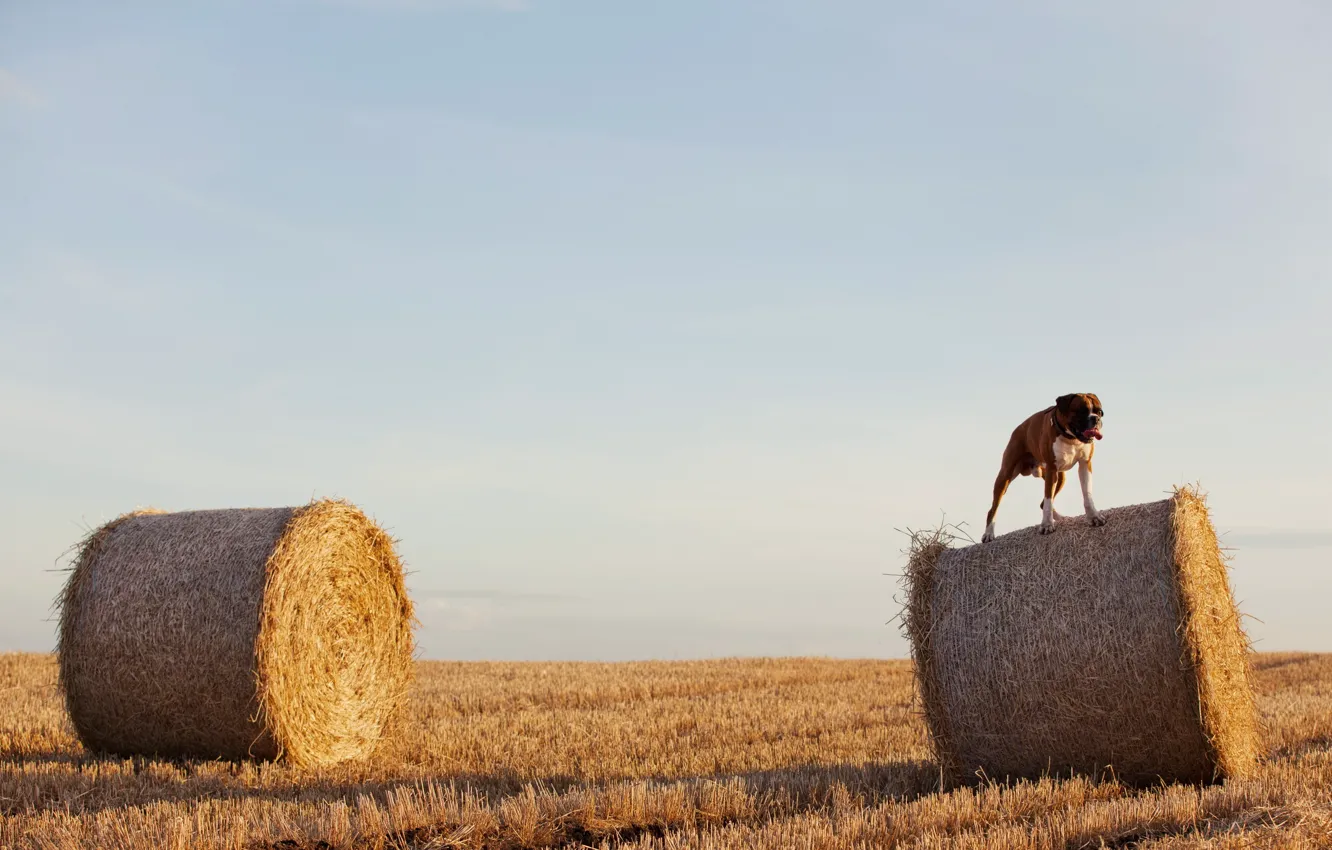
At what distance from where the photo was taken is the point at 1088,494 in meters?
8.38

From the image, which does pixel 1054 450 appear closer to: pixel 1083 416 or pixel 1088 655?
pixel 1083 416

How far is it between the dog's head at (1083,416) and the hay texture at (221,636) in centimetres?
Answer: 620

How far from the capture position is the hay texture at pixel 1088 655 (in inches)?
309

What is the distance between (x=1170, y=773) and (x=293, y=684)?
6.77m

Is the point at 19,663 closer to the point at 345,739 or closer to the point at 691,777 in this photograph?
the point at 345,739

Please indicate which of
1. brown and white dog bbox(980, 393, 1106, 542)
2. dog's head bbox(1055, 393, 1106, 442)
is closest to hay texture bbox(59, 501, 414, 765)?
brown and white dog bbox(980, 393, 1106, 542)

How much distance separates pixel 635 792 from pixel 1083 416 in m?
3.94

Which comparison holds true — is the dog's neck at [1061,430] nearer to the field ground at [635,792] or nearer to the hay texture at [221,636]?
the field ground at [635,792]

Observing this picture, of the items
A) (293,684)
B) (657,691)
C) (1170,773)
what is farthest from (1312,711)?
(293,684)

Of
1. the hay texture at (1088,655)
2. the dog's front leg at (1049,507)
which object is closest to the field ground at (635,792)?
the hay texture at (1088,655)

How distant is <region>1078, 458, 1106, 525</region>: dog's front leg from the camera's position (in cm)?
832

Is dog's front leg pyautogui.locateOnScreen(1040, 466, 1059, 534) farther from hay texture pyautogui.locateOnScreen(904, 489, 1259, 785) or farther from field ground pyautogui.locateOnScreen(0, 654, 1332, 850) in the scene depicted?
field ground pyautogui.locateOnScreen(0, 654, 1332, 850)

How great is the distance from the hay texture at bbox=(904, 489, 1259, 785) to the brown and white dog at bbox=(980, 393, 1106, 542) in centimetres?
18

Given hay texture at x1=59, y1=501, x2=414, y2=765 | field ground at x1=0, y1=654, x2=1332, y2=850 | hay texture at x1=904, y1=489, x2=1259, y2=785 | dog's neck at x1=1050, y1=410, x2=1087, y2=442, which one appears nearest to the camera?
field ground at x1=0, y1=654, x2=1332, y2=850
